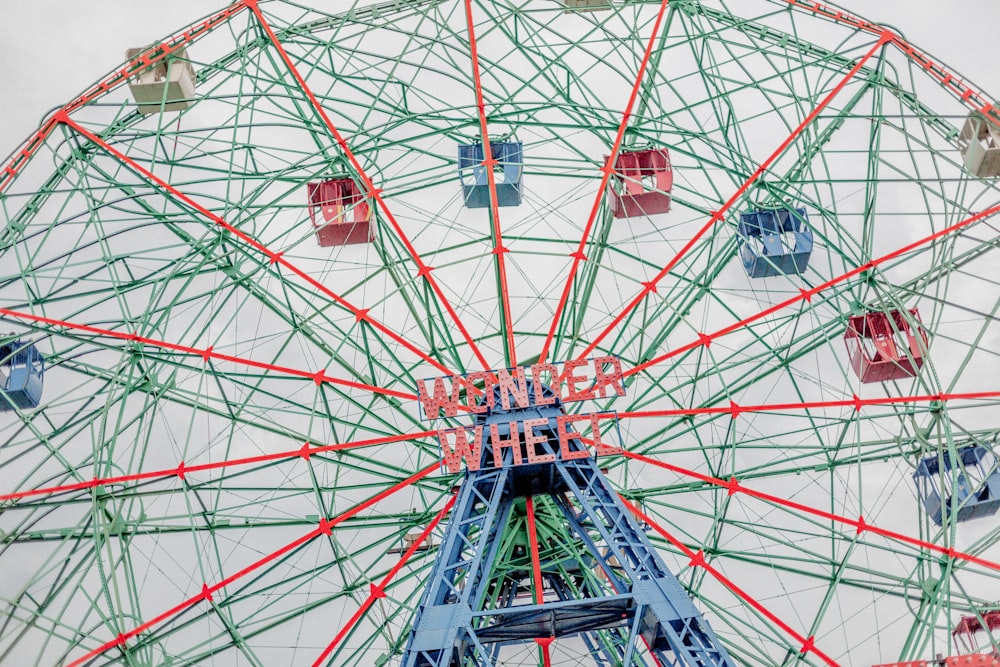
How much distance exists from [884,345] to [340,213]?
575 inches

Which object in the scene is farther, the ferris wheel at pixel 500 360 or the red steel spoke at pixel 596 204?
the red steel spoke at pixel 596 204

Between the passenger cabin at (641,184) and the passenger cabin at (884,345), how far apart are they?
610 centimetres

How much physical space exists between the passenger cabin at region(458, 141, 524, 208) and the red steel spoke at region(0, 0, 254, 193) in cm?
748

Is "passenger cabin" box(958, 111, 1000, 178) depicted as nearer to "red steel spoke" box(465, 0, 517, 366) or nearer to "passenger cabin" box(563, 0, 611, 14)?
"passenger cabin" box(563, 0, 611, 14)

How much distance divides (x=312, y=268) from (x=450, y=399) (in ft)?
90.4

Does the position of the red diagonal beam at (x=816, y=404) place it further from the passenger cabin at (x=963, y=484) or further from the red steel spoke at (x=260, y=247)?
the red steel spoke at (x=260, y=247)

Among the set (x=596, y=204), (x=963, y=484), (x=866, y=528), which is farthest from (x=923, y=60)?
(x=866, y=528)

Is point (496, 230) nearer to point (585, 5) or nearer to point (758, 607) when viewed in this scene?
point (585, 5)

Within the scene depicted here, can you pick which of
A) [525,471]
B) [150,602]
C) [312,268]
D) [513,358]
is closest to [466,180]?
[513,358]

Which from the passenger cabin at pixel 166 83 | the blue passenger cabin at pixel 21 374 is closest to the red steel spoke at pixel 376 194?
the passenger cabin at pixel 166 83

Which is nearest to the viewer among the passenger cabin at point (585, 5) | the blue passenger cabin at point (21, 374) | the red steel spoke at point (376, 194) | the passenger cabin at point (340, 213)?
the red steel spoke at point (376, 194)

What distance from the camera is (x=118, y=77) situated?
34250 millimetres

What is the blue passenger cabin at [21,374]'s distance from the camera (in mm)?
32281

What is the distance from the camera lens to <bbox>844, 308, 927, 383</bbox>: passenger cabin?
31.2 meters
